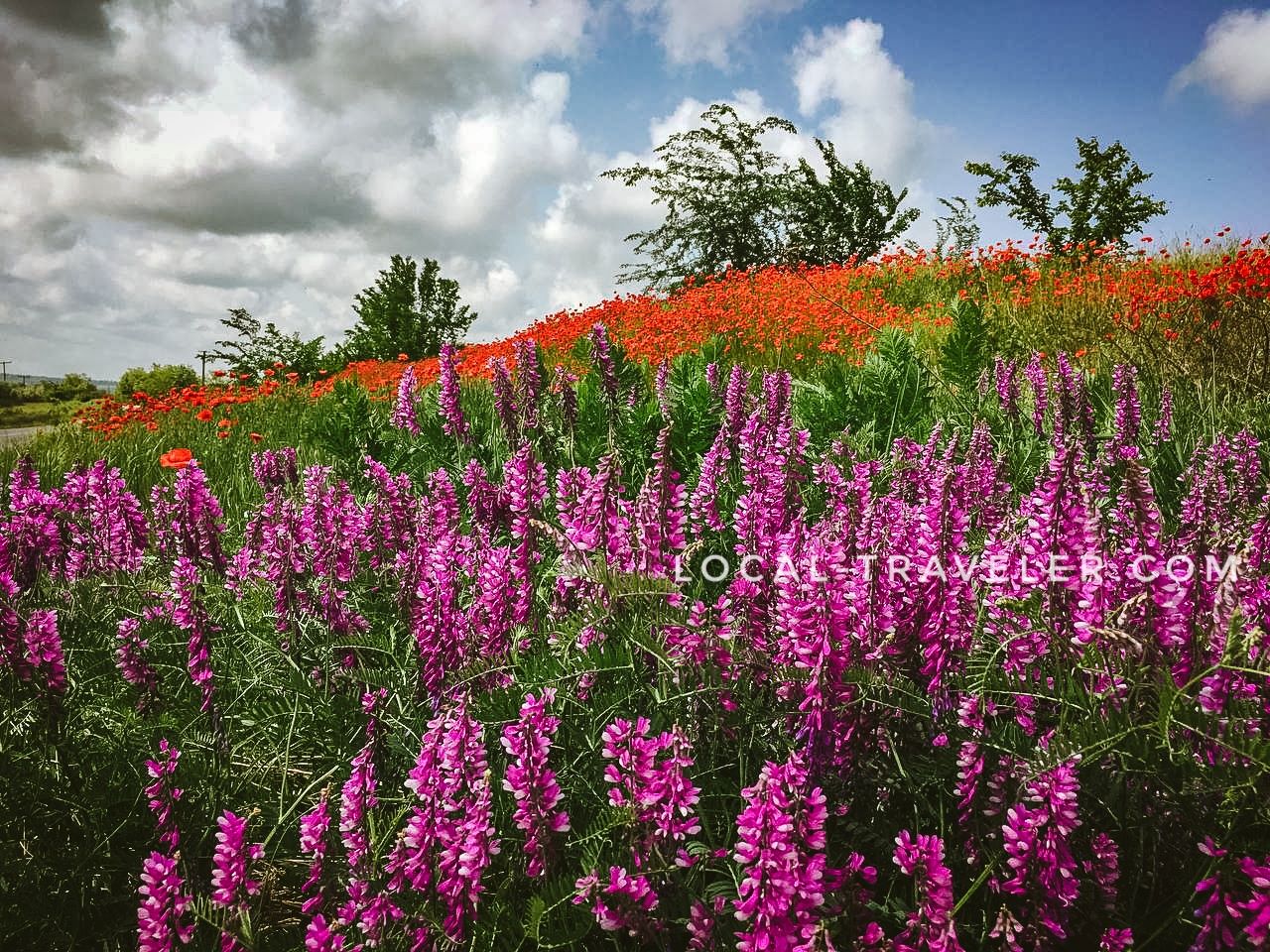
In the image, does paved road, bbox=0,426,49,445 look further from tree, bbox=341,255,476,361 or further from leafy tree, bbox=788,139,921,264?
leafy tree, bbox=788,139,921,264

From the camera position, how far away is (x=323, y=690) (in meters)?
2.34

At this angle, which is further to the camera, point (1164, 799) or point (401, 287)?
point (401, 287)

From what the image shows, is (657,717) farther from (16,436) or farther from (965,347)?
(16,436)

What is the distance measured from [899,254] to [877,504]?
12.6m

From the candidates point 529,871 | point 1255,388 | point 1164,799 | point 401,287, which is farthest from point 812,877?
point 401,287

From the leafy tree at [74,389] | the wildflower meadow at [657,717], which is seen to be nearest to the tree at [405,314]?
the leafy tree at [74,389]

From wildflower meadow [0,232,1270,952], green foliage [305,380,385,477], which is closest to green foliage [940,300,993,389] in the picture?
wildflower meadow [0,232,1270,952]

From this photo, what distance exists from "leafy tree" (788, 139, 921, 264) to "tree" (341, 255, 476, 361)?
9.23 metres

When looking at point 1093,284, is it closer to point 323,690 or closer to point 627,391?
point 627,391

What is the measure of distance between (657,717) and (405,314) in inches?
755

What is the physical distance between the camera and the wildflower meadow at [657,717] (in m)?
1.37

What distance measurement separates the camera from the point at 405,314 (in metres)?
19.5

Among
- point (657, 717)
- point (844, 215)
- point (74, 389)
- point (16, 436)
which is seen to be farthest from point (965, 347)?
point (74, 389)

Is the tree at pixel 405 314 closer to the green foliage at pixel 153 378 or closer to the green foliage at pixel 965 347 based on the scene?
the green foliage at pixel 153 378
